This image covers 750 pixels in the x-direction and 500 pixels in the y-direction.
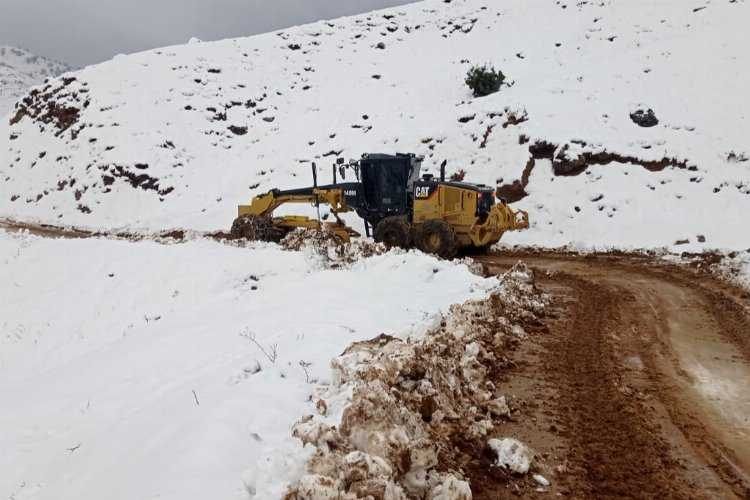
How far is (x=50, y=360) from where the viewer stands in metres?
9.98

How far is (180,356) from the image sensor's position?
655 centimetres

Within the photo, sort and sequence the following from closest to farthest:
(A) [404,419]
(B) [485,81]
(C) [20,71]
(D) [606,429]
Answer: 1. (A) [404,419]
2. (D) [606,429]
3. (B) [485,81]
4. (C) [20,71]

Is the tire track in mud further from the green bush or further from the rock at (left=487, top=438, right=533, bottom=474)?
the green bush

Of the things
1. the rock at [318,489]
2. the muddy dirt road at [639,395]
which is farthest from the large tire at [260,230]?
the rock at [318,489]

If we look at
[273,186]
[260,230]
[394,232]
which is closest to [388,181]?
[394,232]

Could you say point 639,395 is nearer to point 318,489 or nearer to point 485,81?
point 318,489

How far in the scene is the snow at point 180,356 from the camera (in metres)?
3.79

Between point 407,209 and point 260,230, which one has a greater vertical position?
point 407,209

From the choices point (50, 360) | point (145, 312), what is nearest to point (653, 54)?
point (145, 312)

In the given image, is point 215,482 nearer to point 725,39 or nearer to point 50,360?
point 50,360

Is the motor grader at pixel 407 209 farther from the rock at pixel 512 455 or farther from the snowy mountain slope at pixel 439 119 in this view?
the rock at pixel 512 455

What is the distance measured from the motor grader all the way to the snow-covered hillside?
323ft

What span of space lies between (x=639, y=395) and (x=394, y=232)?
10441 millimetres

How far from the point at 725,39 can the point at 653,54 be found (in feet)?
10.1
